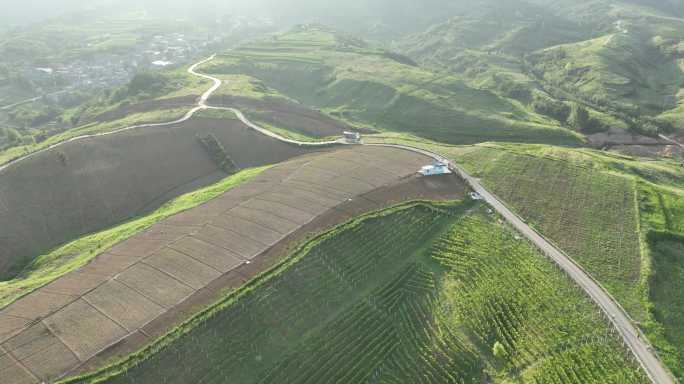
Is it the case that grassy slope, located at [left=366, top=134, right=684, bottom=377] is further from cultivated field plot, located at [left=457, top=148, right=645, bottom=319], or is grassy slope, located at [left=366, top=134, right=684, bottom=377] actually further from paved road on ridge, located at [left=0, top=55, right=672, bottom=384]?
paved road on ridge, located at [left=0, top=55, right=672, bottom=384]

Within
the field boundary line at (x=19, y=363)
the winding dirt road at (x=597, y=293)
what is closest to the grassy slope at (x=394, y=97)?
the winding dirt road at (x=597, y=293)

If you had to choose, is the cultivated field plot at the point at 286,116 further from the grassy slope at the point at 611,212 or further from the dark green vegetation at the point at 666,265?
the dark green vegetation at the point at 666,265

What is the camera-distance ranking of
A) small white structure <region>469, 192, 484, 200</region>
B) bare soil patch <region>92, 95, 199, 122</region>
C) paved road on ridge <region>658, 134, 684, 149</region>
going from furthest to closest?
bare soil patch <region>92, 95, 199, 122</region> < paved road on ridge <region>658, 134, 684, 149</region> < small white structure <region>469, 192, 484, 200</region>

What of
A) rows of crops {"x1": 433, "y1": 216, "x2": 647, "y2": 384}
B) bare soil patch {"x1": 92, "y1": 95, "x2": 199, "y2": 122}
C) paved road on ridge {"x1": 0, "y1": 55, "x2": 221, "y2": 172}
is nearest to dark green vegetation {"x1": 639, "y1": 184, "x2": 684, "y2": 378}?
rows of crops {"x1": 433, "y1": 216, "x2": 647, "y2": 384}

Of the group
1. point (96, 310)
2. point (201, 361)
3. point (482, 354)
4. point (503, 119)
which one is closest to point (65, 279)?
point (96, 310)

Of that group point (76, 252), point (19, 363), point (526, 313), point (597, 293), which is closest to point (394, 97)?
point (597, 293)
